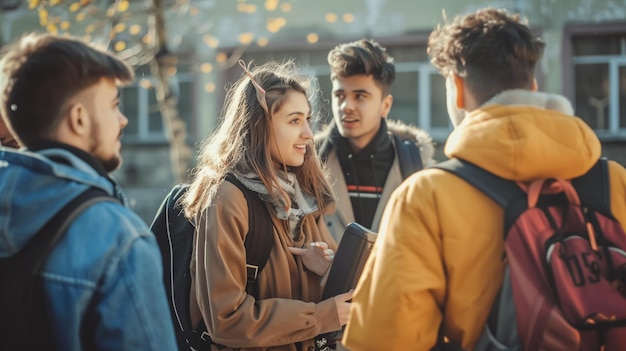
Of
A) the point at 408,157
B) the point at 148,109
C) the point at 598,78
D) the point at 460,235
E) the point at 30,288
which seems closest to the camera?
the point at 30,288

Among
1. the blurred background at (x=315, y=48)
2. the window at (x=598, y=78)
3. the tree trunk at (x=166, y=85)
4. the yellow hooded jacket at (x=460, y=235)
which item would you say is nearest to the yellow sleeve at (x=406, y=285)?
the yellow hooded jacket at (x=460, y=235)

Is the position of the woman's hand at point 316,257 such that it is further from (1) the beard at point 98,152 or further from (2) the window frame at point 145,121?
(2) the window frame at point 145,121

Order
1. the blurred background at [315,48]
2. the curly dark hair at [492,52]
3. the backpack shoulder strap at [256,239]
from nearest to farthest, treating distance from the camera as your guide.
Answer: the curly dark hair at [492,52]
the backpack shoulder strap at [256,239]
the blurred background at [315,48]

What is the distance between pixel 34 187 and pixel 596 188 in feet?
5.11

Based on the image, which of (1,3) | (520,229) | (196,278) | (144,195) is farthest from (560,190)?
(1,3)

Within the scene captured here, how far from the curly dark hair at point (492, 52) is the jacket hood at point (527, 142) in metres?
0.09

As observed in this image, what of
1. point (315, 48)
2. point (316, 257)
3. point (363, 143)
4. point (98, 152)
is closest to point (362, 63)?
point (363, 143)

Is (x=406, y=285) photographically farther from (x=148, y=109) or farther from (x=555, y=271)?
A: (x=148, y=109)

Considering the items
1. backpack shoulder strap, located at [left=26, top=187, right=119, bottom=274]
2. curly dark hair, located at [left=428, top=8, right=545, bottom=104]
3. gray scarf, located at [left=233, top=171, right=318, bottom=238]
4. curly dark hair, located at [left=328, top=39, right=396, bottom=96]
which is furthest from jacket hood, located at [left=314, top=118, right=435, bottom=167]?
backpack shoulder strap, located at [left=26, top=187, right=119, bottom=274]

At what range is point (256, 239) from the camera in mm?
3322

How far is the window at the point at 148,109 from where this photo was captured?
648 inches

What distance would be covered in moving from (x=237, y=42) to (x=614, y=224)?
531 inches

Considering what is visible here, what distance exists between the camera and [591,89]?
14.5m

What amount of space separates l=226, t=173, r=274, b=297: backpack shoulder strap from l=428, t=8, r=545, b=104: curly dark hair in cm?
100
